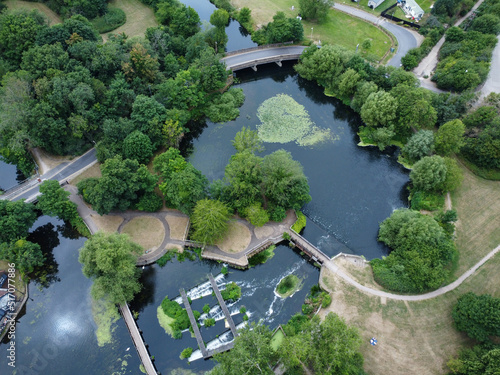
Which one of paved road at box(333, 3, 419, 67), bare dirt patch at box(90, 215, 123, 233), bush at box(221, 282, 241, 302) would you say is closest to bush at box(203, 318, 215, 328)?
bush at box(221, 282, 241, 302)

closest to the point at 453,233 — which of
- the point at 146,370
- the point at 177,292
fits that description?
the point at 177,292

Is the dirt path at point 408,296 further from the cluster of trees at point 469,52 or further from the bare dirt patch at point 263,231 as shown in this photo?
the cluster of trees at point 469,52

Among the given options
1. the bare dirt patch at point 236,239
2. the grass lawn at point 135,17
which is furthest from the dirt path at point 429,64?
the grass lawn at point 135,17

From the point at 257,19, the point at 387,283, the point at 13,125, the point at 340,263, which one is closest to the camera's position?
the point at 387,283

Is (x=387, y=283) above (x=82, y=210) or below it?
above

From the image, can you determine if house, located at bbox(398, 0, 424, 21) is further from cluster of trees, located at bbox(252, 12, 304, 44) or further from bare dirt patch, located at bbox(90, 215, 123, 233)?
bare dirt patch, located at bbox(90, 215, 123, 233)

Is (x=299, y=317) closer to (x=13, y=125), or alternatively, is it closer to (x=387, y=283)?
(x=387, y=283)

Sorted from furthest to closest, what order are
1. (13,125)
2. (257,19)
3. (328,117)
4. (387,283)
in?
(257,19), (328,117), (13,125), (387,283)
